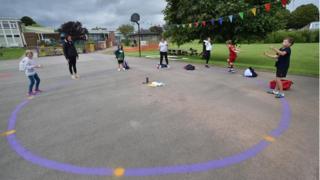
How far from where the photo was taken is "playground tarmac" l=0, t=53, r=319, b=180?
2.78 meters

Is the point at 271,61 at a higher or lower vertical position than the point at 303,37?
lower

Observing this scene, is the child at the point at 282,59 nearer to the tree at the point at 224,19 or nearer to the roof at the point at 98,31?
the tree at the point at 224,19

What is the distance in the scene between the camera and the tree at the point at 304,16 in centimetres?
7738

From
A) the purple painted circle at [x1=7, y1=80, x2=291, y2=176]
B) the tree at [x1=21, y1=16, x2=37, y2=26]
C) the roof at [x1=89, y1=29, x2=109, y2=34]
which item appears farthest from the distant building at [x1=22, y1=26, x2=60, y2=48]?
the purple painted circle at [x1=7, y1=80, x2=291, y2=176]

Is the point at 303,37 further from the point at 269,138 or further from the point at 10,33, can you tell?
the point at 10,33

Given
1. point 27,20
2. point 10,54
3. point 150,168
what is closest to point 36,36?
point 10,54

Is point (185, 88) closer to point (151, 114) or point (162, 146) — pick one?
point (151, 114)

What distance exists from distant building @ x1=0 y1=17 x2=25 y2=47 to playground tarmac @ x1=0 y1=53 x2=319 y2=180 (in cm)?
6271

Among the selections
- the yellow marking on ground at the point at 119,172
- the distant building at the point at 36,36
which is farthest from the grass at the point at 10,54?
the yellow marking on ground at the point at 119,172

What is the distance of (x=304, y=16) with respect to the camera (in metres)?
78.1

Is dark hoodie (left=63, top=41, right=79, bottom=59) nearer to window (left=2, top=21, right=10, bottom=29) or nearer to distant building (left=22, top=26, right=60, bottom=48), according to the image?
distant building (left=22, top=26, right=60, bottom=48)

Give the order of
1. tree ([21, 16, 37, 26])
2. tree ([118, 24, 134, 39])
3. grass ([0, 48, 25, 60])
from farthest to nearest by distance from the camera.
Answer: tree ([21, 16, 37, 26]) < tree ([118, 24, 134, 39]) < grass ([0, 48, 25, 60])

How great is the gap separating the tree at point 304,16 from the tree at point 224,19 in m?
81.1

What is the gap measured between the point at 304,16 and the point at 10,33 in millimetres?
106331
